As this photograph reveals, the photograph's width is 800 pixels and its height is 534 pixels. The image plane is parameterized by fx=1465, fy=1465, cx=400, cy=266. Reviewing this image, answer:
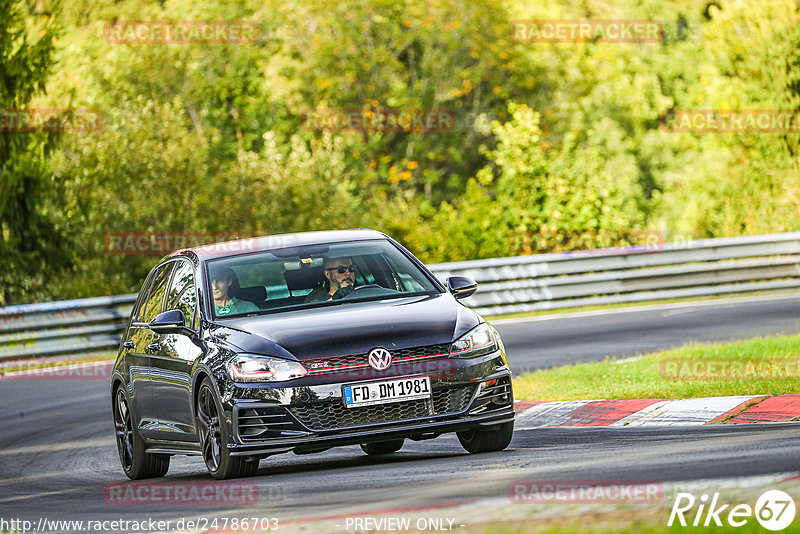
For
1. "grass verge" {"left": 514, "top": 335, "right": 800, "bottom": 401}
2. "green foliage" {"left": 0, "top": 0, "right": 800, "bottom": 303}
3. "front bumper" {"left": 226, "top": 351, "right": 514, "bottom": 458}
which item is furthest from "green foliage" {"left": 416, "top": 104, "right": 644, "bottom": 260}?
"front bumper" {"left": 226, "top": 351, "right": 514, "bottom": 458}

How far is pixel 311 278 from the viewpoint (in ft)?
33.9

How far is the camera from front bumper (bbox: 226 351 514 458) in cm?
906

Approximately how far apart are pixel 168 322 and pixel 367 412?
5.73ft

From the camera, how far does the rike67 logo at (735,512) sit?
19.7ft

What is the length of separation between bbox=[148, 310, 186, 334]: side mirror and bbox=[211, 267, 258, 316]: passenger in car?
267 millimetres

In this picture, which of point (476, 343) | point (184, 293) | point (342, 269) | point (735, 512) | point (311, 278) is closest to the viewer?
point (735, 512)

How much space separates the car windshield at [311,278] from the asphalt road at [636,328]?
590cm

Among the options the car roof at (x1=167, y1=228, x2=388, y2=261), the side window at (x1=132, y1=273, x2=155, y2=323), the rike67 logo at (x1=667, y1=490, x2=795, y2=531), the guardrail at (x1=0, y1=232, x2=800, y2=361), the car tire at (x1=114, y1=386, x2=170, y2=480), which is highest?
the car roof at (x1=167, y1=228, x2=388, y2=261)
